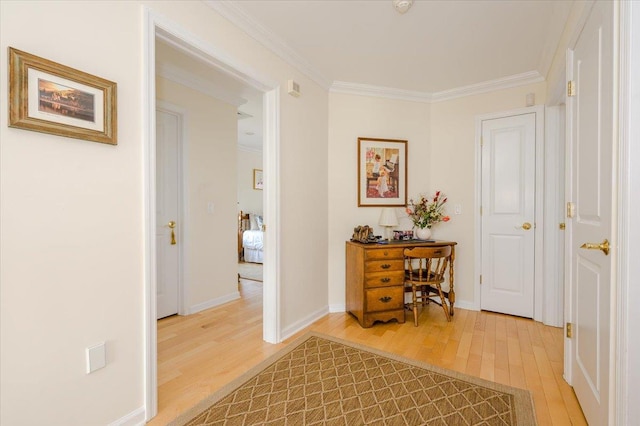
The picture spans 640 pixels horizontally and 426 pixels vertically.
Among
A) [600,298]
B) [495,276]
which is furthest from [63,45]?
[495,276]

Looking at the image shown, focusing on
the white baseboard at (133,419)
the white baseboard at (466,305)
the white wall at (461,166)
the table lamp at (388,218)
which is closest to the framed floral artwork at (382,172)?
the table lamp at (388,218)

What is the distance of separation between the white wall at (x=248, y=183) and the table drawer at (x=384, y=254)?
4.92 meters

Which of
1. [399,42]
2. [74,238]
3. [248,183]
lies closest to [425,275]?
[399,42]

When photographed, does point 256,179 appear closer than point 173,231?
No

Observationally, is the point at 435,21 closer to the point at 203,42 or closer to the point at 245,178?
the point at 203,42

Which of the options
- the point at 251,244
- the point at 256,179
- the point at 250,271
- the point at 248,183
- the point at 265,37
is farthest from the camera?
the point at 256,179

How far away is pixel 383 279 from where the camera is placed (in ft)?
9.47

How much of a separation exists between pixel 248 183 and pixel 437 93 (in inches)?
197

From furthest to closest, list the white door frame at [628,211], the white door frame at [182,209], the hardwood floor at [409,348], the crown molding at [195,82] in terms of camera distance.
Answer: the white door frame at [182,209] → the crown molding at [195,82] → the hardwood floor at [409,348] → the white door frame at [628,211]

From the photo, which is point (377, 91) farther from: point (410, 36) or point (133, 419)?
point (133, 419)

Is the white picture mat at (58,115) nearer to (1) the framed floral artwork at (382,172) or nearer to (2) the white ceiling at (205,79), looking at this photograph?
(2) the white ceiling at (205,79)

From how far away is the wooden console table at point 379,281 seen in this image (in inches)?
112

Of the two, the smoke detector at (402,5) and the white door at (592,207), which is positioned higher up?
the smoke detector at (402,5)

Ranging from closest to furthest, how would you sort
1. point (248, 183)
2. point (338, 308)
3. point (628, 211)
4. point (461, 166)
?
point (628, 211), point (338, 308), point (461, 166), point (248, 183)
